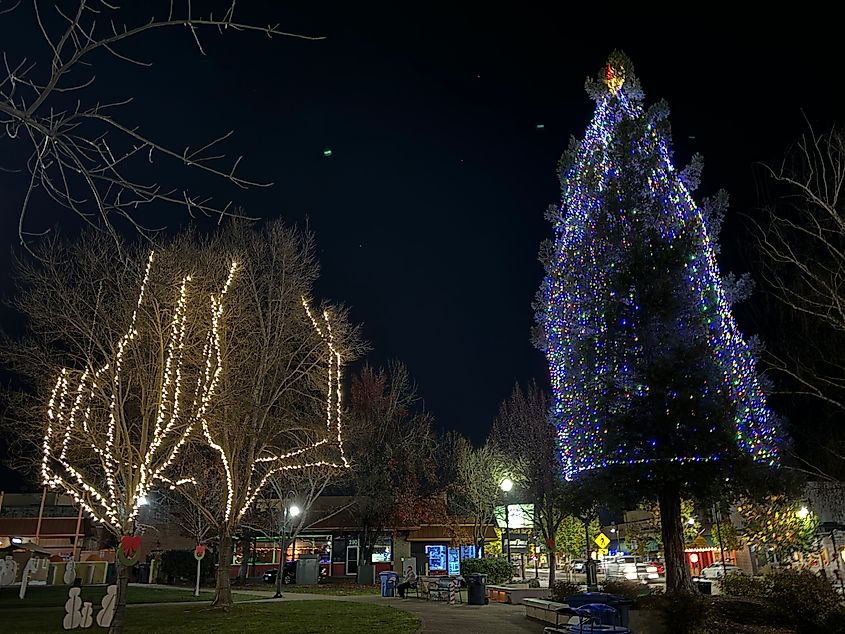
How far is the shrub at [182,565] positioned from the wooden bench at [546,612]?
29.2 metres

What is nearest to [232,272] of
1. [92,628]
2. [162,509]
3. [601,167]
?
[92,628]

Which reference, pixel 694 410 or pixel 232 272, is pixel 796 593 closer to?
pixel 694 410

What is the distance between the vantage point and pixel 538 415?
125 feet

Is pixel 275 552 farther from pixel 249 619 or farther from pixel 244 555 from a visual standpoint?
pixel 249 619

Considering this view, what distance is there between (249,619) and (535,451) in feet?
72.5

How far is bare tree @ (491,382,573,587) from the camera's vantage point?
33094 millimetres

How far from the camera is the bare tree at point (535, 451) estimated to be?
109 ft

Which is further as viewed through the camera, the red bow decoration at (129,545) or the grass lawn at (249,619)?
the grass lawn at (249,619)

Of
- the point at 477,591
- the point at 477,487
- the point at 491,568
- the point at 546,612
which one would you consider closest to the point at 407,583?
the point at 477,591

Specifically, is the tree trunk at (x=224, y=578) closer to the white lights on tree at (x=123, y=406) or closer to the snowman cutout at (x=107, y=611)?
the white lights on tree at (x=123, y=406)

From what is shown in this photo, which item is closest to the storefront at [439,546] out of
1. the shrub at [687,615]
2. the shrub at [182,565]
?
the shrub at [182,565]

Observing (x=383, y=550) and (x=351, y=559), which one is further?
(x=351, y=559)

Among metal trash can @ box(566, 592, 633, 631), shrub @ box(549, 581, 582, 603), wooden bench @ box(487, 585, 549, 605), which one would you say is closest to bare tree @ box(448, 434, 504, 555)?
wooden bench @ box(487, 585, 549, 605)

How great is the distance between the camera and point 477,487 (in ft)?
141
